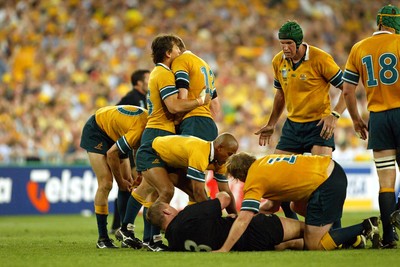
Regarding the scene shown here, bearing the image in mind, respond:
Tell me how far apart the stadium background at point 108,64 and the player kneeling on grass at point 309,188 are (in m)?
10.2

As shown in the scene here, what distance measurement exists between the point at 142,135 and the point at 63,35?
13350 millimetres

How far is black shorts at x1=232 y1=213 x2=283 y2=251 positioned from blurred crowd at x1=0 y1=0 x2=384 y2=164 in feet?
34.2

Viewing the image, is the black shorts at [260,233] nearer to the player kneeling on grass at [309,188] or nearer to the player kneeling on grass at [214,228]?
the player kneeling on grass at [214,228]

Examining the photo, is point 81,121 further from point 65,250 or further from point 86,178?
point 65,250

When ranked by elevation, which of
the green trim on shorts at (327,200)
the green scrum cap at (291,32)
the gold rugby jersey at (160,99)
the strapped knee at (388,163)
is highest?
the green scrum cap at (291,32)

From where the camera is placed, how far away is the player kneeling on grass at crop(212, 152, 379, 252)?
7816mm

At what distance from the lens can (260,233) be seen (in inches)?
315

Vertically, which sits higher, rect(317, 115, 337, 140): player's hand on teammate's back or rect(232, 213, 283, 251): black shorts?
rect(317, 115, 337, 140): player's hand on teammate's back

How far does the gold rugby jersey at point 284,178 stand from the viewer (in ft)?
25.4

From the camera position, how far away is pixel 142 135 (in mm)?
9164

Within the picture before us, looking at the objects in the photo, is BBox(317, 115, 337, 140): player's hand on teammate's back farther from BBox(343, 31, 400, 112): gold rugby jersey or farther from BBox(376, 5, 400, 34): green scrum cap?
BBox(376, 5, 400, 34): green scrum cap

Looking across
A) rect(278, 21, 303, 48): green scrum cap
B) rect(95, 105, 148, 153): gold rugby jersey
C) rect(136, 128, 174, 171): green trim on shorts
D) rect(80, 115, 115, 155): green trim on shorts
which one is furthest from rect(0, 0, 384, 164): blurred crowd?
rect(278, 21, 303, 48): green scrum cap

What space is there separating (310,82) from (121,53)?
527 inches

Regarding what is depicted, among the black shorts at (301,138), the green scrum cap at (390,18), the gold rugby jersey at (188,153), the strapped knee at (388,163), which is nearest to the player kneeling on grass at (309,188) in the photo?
the gold rugby jersey at (188,153)
